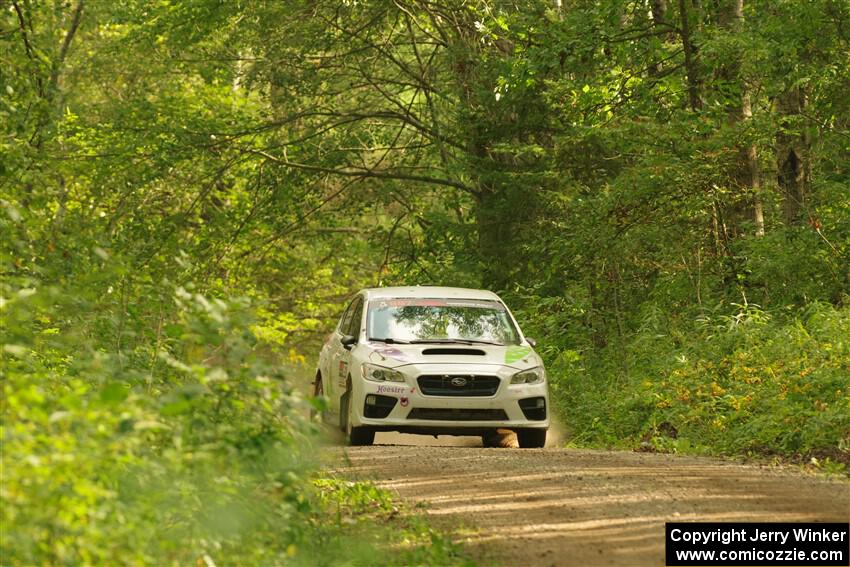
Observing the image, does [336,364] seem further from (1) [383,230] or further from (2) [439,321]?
(1) [383,230]

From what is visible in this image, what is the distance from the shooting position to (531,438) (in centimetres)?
1425

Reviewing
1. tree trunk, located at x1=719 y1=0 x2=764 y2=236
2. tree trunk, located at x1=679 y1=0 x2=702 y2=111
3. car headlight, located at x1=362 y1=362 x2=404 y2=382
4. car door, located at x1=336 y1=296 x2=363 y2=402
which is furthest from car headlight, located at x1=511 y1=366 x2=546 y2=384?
tree trunk, located at x1=679 y1=0 x2=702 y2=111

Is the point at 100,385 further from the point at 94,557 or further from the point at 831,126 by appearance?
the point at 831,126

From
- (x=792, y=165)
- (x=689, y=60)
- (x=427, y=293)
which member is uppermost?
(x=689, y=60)

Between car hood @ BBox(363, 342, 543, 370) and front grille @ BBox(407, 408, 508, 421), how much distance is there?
50 cm

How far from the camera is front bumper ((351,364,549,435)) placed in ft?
44.4

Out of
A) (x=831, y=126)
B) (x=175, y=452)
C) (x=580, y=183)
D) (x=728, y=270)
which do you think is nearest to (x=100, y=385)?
(x=175, y=452)

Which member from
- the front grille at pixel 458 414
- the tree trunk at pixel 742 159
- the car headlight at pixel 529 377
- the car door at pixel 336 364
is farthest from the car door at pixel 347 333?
the tree trunk at pixel 742 159

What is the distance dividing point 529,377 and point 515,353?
16.2 inches

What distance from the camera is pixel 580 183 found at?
23.1m

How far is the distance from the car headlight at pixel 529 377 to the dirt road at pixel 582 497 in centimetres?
144

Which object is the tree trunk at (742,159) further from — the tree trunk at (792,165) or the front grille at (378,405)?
the front grille at (378,405)

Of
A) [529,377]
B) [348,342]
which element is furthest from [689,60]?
[348,342]

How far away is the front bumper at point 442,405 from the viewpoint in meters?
13.5
